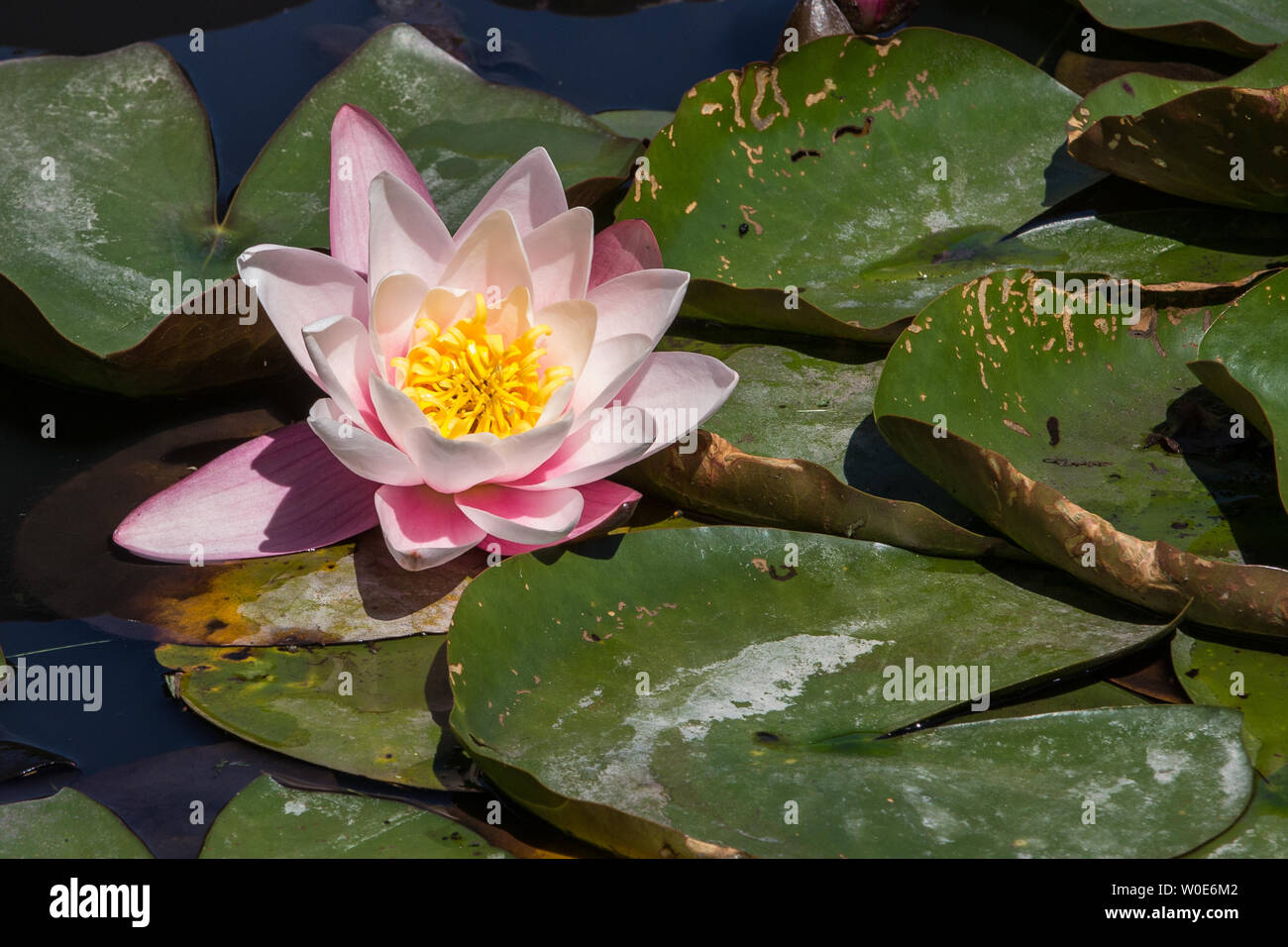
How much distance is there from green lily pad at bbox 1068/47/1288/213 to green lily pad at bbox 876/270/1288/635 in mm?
471

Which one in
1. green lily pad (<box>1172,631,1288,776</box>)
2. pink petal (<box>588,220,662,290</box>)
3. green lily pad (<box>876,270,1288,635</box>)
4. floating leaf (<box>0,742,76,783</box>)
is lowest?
floating leaf (<box>0,742,76,783</box>)

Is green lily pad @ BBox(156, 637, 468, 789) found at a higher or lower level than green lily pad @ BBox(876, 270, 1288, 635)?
lower

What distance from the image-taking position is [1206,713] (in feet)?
6.04

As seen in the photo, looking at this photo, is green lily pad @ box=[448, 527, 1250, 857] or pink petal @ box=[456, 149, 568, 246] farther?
pink petal @ box=[456, 149, 568, 246]

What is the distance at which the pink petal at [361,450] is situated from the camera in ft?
6.16

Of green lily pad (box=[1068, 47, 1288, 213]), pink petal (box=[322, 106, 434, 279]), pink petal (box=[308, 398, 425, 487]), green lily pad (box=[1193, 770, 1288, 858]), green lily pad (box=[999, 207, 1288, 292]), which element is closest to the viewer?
green lily pad (box=[1193, 770, 1288, 858])

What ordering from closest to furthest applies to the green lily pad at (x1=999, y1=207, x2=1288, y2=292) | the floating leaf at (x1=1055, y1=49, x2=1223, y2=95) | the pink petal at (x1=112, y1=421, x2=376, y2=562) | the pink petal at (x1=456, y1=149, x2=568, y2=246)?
1. the pink petal at (x1=112, y1=421, x2=376, y2=562)
2. the pink petal at (x1=456, y1=149, x2=568, y2=246)
3. the green lily pad at (x1=999, y1=207, x2=1288, y2=292)
4. the floating leaf at (x1=1055, y1=49, x2=1223, y2=95)

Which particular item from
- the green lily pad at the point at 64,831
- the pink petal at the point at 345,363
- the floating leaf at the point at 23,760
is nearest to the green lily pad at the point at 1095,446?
the pink petal at the point at 345,363

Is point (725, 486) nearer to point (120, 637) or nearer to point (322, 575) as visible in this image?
point (322, 575)

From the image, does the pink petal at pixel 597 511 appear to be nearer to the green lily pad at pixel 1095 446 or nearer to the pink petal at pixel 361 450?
the pink petal at pixel 361 450

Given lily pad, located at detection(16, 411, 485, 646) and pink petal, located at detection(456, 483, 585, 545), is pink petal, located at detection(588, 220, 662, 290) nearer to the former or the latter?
pink petal, located at detection(456, 483, 585, 545)

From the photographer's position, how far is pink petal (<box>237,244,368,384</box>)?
2.04m

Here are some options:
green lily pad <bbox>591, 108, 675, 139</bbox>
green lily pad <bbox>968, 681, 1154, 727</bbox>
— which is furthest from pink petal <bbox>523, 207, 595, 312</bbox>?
green lily pad <bbox>968, 681, 1154, 727</bbox>
